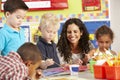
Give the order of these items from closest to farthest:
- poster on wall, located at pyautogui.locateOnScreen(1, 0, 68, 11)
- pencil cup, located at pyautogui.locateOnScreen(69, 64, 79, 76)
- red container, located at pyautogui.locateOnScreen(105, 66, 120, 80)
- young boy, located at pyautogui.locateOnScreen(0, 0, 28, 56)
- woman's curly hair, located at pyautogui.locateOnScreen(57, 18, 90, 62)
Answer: red container, located at pyautogui.locateOnScreen(105, 66, 120, 80) → pencil cup, located at pyautogui.locateOnScreen(69, 64, 79, 76) → young boy, located at pyautogui.locateOnScreen(0, 0, 28, 56) → woman's curly hair, located at pyautogui.locateOnScreen(57, 18, 90, 62) → poster on wall, located at pyautogui.locateOnScreen(1, 0, 68, 11)

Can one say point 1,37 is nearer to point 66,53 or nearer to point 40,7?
point 66,53

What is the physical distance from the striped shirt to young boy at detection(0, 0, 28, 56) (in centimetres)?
59

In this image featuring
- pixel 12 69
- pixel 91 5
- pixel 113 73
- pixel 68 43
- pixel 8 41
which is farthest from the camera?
pixel 91 5

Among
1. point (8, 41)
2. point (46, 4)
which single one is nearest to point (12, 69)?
point (8, 41)

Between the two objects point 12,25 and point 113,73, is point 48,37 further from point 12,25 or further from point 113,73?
point 113,73

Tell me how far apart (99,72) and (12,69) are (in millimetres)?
469

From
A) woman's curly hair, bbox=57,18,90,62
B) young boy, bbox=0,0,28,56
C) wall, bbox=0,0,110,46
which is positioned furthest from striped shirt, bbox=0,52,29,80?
wall, bbox=0,0,110,46

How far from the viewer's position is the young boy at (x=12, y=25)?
167 centimetres

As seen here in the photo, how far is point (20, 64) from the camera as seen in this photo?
108 centimetres

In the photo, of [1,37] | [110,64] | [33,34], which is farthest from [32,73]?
[33,34]

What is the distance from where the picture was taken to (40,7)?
95.7 inches

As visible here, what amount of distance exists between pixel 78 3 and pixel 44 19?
711mm

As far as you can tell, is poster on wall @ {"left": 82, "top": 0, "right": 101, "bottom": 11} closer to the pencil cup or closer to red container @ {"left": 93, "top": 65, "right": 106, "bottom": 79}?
the pencil cup

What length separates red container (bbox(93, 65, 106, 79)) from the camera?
1.34 metres
